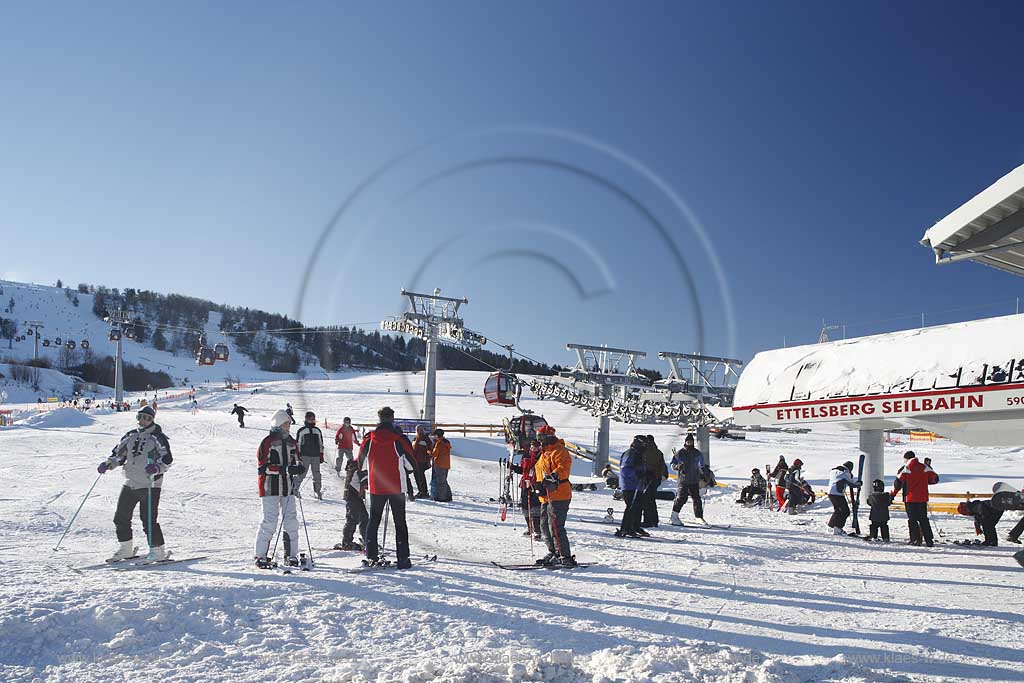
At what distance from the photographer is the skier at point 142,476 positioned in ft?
24.3

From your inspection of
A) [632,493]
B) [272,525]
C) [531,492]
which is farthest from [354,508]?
[632,493]

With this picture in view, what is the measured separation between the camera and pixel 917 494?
11297 millimetres

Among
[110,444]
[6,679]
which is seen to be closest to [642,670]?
[6,679]

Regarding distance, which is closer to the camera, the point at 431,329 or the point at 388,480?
the point at 388,480

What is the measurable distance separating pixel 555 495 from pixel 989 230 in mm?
8032

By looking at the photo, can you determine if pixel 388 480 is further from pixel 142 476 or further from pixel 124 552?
pixel 124 552

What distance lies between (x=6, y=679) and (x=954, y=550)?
12536 millimetres

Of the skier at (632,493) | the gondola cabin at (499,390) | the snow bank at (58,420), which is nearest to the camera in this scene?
the skier at (632,493)

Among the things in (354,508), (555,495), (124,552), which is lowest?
(124,552)

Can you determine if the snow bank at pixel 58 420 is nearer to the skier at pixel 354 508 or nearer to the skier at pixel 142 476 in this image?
the skier at pixel 142 476

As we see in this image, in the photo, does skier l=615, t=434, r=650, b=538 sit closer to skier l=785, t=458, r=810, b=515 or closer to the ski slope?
the ski slope

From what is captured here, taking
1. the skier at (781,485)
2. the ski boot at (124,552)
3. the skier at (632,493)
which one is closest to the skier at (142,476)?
the ski boot at (124,552)

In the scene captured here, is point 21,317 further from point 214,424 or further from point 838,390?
point 838,390

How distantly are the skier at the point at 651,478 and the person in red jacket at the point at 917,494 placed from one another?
12.9 feet
